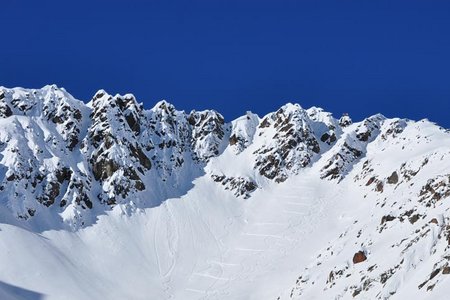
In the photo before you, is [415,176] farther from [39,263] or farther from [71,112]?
[71,112]

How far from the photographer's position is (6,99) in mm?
92562

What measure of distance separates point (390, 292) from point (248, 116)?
76.0m

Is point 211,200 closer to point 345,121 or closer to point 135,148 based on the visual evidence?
point 135,148

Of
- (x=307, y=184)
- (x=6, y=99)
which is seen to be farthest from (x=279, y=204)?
(x=6, y=99)

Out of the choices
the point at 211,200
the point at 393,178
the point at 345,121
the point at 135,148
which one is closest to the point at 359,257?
the point at 393,178

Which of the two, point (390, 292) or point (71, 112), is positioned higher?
point (71, 112)

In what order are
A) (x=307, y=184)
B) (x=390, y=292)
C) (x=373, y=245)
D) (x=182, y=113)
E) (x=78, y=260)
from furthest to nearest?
(x=182, y=113) → (x=307, y=184) → (x=78, y=260) → (x=373, y=245) → (x=390, y=292)

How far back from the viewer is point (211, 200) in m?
92.4

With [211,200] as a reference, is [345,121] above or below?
above

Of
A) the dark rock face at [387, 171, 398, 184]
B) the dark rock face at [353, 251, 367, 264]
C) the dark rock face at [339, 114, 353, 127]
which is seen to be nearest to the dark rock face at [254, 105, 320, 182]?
the dark rock face at [339, 114, 353, 127]

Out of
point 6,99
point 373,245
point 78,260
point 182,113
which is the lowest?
point 373,245

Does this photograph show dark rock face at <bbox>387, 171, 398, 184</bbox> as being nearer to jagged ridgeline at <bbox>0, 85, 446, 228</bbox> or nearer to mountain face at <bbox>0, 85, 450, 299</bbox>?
mountain face at <bbox>0, 85, 450, 299</bbox>

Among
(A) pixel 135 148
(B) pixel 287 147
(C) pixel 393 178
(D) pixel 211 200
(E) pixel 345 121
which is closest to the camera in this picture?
(C) pixel 393 178

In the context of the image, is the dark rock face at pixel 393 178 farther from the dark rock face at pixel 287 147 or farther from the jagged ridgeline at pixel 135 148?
the dark rock face at pixel 287 147
